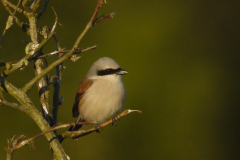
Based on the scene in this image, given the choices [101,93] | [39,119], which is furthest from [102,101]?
[39,119]

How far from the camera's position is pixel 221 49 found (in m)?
5.58

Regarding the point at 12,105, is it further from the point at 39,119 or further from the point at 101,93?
the point at 101,93

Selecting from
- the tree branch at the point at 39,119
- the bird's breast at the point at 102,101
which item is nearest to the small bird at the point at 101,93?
the bird's breast at the point at 102,101

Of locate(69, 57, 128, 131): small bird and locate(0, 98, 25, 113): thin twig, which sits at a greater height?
locate(0, 98, 25, 113): thin twig

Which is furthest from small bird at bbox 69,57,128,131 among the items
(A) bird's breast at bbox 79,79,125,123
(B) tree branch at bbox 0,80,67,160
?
(B) tree branch at bbox 0,80,67,160

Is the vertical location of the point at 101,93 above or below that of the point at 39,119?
below

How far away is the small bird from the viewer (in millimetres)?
2957

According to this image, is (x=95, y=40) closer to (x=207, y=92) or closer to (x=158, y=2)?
(x=158, y=2)

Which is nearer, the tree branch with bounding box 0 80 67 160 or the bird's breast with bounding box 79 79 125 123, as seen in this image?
the tree branch with bounding box 0 80 67 160

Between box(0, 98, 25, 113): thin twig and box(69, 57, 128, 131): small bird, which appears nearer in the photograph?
box(0, 98, 25, 113): thin twig

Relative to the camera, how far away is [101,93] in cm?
301

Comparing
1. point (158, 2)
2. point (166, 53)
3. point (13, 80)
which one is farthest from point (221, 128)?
point (13, 80)

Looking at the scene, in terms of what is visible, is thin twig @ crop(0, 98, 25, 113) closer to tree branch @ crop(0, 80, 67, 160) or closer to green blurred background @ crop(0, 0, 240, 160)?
tree branch @ crop(0, 80, 67, 160)

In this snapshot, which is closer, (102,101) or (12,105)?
(12,105)
